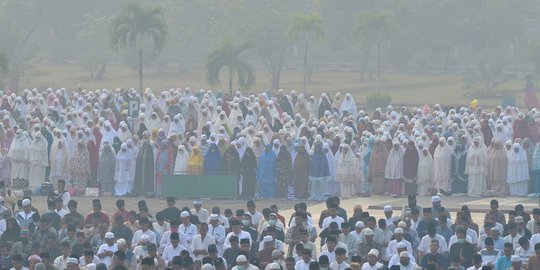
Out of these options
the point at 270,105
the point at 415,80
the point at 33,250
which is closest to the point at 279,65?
the point at 415,80

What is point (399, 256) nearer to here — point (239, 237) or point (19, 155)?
point (239, 237)

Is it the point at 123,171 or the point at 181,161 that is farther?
the point at 123,171

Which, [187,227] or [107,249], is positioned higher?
[187,227]

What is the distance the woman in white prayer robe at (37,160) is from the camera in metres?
35.8

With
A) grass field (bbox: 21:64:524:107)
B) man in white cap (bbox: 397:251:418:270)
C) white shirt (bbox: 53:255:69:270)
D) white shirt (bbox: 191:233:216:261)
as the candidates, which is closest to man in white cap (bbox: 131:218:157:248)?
white shirt (bbox: 191:233:216:261)

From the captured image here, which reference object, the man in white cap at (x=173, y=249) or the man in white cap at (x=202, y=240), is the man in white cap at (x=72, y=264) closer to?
the man in white cap at (x=173, y=249)

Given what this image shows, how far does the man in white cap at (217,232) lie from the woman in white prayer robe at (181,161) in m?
10.7

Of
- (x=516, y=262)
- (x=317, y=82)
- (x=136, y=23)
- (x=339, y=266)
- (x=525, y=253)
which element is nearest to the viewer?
(x=516, y=262)

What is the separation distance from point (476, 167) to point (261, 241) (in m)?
11.7

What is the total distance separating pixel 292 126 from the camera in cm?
3834

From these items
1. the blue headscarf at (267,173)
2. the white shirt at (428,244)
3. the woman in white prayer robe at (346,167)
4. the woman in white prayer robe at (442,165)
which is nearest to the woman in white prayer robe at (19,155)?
the blue headscarf at (267,173)

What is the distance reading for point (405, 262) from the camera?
70.9 ft

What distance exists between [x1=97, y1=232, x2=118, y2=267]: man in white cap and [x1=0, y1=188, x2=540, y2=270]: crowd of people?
0.01 m

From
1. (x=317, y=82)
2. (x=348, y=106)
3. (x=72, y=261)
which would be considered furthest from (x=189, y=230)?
(x=317, y=82)
